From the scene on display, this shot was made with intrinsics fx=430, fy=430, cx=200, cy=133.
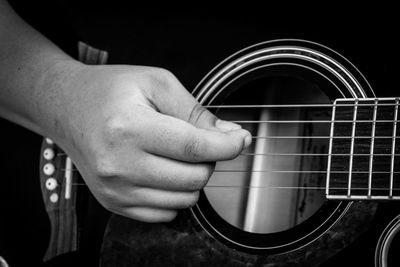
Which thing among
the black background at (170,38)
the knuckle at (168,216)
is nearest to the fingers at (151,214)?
the knuckle at (168,216)

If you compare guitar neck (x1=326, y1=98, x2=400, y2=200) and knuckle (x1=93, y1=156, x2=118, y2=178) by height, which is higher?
guitar neck (x1=326, y1=98, x2=400, y2=200)

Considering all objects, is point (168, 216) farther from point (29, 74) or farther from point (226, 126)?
point (29, 74)

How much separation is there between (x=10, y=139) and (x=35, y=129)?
0.54 ft

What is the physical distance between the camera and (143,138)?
2.22 ft

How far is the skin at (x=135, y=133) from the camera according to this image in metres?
0.67

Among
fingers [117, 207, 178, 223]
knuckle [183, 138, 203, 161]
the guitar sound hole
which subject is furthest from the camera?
the guitar sound hole

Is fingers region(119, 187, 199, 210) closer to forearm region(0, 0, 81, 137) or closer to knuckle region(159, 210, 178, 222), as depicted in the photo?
knuckle region(159, 210, 178, 222)

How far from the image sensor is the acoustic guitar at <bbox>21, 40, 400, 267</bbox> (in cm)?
72

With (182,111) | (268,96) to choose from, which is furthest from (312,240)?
(268,96)

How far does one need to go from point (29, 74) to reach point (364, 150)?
2.16 ft

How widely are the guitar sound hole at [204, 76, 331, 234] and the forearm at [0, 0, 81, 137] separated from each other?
1.25 ft

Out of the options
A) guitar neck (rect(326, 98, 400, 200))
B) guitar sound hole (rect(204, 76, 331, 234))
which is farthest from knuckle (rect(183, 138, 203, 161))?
guitar sound hole (rect(204, 76, 331, 234))

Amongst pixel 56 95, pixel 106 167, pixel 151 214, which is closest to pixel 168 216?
pixel 151 214

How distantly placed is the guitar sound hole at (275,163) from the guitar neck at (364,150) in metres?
0.25
